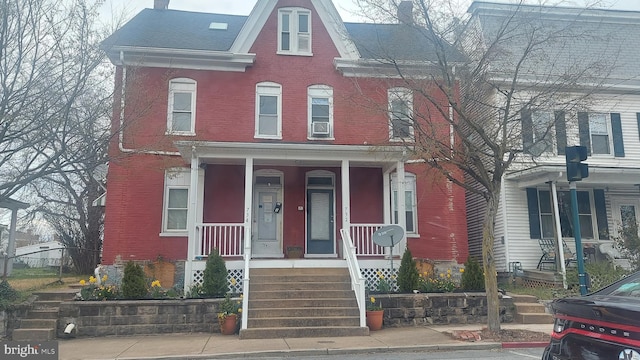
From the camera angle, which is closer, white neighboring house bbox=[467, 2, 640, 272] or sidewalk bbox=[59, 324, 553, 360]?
sidewalk bbox=[59, 324, 553, 360]

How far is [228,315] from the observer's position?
10172mm

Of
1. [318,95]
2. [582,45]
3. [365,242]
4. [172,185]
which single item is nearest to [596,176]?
[582,45]

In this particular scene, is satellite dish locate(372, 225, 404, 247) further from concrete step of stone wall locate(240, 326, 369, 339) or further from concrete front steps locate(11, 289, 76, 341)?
concrete front steps locate(11, 289, 76, 341)

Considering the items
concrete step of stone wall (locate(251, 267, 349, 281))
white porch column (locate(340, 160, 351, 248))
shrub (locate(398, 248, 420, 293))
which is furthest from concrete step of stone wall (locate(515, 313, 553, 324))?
white porch column (locate(340, 160, 351, 248))

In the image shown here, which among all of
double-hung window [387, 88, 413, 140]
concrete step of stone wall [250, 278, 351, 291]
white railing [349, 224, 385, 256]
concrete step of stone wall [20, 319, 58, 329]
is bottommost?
concrete step of stone wall [20, 319, 58, 329]

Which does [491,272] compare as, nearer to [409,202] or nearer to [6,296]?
[409,202]

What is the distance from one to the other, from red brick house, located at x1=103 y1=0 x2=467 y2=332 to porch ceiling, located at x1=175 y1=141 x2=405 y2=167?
0.06 metres

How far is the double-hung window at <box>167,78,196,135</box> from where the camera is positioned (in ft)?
48.7

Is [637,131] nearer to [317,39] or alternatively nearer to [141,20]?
[317,39]

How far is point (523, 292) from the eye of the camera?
1358 centimetres

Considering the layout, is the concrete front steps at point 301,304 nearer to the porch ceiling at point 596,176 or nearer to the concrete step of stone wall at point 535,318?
the concrete step of stone wall at point 535,318

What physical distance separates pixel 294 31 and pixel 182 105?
441cm

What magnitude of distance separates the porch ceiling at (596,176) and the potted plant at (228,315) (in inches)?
390

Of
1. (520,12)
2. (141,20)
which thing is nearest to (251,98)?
(141,20)
